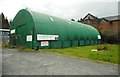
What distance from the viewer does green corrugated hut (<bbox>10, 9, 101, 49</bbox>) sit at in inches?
871

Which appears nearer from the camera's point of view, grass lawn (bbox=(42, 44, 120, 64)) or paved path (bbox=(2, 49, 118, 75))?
paved path (bbox=(2, 49, 118, 75))

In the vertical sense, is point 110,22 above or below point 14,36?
above

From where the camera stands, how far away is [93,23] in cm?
6400

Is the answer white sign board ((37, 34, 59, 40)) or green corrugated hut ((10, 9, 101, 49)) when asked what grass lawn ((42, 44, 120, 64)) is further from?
green corrugated hut ((10, 9, 101, 49))

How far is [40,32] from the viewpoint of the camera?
22.3 m

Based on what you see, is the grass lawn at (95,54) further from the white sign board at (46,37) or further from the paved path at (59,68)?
the white sign board at (46,37)

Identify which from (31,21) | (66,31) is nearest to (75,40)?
(66,31)

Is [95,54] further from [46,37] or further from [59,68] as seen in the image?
[46,37]

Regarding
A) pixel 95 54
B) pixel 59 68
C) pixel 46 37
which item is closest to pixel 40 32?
pixel 46 37

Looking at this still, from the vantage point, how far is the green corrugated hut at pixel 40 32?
22.1 meters

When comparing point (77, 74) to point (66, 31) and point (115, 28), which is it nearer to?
point (66, 31)

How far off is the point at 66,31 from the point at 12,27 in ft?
29.9

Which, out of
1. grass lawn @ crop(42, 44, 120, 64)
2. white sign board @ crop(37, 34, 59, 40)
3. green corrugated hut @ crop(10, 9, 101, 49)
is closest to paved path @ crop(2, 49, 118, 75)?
grass lawn @ crop(42, 44, 120, 64)

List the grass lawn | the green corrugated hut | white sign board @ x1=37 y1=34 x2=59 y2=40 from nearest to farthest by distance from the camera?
the grass lawn, white sign board @ x1=37 y1=34 x2=59 y2=40, the green corrugated hut
